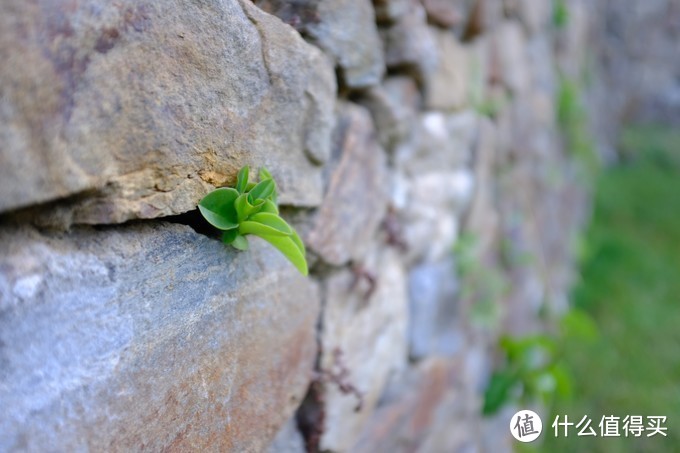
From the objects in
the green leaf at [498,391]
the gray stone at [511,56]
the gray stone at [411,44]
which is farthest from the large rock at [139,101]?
the gray stone at [511,56]

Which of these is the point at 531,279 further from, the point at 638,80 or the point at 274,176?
the point at 638,80

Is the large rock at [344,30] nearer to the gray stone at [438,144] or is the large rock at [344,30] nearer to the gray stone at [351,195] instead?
the gray stone at [351,195]

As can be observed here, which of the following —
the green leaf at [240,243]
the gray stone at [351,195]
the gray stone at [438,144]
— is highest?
the green leaf at [240,243]

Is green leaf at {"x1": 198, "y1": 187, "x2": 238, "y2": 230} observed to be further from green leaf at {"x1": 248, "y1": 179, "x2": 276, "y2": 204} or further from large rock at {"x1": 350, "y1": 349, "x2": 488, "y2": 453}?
large rock at {"x1": 350, "y1": 349, "x2": 488, "y2": 453}

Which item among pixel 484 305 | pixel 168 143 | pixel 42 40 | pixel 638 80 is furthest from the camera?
pixel 638 80

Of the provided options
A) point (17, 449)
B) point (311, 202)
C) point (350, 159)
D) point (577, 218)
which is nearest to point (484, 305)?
point (350, 159)

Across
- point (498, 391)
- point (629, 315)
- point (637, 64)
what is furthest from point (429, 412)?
point (637, 64)
